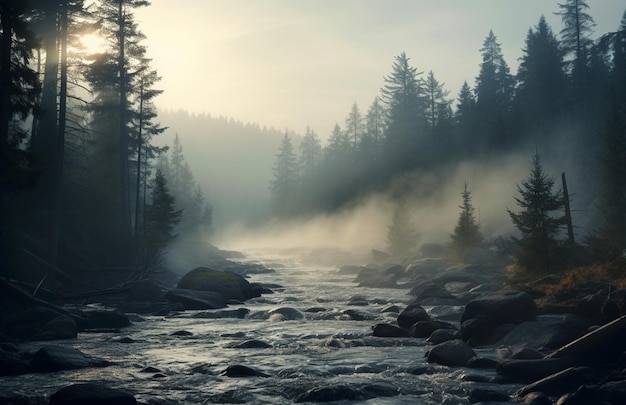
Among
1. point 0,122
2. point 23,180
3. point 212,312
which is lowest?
point 212,312

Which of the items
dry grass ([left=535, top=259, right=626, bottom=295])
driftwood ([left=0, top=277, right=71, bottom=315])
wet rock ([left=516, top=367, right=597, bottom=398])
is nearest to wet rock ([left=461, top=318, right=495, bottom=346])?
dry grass ([left=535, top=259, right=626, bottom=295])

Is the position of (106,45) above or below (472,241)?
above

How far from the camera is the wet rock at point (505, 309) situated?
1748 cm

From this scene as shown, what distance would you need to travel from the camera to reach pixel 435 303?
25.8 m

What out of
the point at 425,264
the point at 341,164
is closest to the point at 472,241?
the point at 425,264

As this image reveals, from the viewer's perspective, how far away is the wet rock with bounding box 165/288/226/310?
88.1 feet

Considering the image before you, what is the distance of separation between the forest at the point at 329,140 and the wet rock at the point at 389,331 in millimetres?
12408

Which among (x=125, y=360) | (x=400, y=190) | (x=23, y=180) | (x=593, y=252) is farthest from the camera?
(x=400, y=190)

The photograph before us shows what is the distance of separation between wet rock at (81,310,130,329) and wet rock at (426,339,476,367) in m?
12.0

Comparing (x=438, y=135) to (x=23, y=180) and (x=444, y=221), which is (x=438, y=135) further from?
(x=23, y=180)

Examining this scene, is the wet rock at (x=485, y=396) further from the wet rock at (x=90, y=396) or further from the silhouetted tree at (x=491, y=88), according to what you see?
the silhouetted tree at (x=491, y=88)

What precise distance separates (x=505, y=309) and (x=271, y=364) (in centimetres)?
795

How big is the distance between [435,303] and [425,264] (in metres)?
17.1

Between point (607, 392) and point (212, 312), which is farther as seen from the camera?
point (212, 312)
